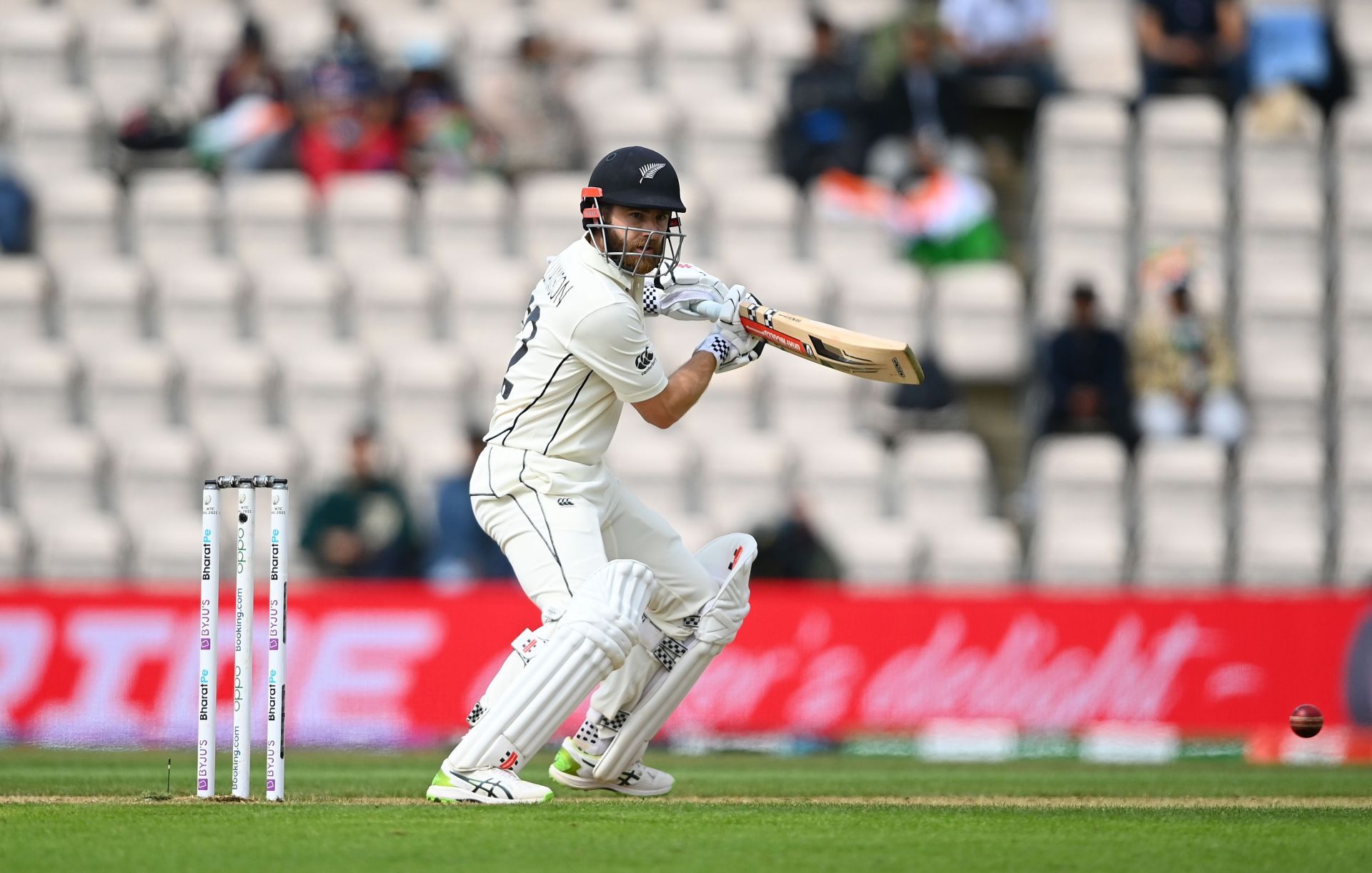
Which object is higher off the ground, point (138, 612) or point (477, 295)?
point (477, 295)

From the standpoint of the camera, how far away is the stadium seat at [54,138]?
12094 mm

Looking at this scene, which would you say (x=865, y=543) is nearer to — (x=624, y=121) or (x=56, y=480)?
(x=624, y=121)

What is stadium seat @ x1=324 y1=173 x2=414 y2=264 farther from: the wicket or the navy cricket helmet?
the wicket

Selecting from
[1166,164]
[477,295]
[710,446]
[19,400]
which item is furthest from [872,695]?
[19,400]

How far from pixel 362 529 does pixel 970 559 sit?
10.7ft

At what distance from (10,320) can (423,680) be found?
378 centimetres

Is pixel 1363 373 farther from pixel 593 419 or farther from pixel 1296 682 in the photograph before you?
pixel 593 419

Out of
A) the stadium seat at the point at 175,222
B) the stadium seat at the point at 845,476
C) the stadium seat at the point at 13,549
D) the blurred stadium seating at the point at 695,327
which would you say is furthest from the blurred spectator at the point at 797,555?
the stadium seat at the point at 175,222

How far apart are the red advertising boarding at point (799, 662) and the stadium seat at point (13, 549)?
964 mm

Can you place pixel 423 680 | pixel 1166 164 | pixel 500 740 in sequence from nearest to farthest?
pixel 500 740, pixel 423 680, pixel 1166 164

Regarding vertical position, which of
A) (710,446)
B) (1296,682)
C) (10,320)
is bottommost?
(1296,682)

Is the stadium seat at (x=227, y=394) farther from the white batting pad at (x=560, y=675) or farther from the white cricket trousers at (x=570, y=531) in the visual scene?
the white batting pad at (x=560, y=675)

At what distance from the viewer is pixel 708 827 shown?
4672 millimetres

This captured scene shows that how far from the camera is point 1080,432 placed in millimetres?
10992
